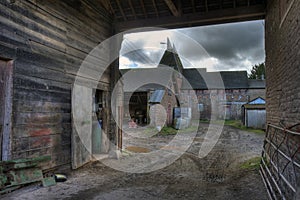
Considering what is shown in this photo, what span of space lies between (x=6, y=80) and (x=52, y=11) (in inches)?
A: 68.1

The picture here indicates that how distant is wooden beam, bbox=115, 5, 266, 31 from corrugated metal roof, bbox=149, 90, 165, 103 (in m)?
10.3

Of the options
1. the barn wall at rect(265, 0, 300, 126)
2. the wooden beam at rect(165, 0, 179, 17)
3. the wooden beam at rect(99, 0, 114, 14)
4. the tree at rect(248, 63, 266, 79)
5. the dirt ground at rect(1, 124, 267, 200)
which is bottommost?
the dirt ground at rect(1, 124, 267, 200)

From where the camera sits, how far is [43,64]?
4.37 m

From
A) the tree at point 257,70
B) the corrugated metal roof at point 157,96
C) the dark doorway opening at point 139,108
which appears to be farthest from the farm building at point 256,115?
the tree at point 257,70

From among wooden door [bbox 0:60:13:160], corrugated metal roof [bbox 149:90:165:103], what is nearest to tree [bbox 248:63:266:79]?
corrugated metal roof [bbox 149:90:165:103]

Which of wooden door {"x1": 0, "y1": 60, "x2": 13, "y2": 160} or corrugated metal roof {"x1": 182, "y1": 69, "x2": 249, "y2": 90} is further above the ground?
corrugated metal roof {"x1": 182, "y1": 69, "x2": 249, "y2": 90}

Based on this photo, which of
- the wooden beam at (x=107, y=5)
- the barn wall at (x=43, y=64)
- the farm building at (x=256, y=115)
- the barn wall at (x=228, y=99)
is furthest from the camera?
the barn wall at (x=228, y=99)

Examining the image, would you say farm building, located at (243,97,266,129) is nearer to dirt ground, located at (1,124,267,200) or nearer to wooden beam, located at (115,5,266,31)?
dirt ground, located at (1,124,267,200)

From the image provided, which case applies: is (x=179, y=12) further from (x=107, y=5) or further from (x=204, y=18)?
(x=107, y=5)

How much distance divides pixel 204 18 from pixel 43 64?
4.16m

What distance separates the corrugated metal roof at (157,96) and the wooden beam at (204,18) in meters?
10.3

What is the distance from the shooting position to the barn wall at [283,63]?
11.0ft

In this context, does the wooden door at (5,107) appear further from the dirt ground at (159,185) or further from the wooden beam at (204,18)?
the wooden beam at (204,18)

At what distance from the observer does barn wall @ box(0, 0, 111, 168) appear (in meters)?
3.80
